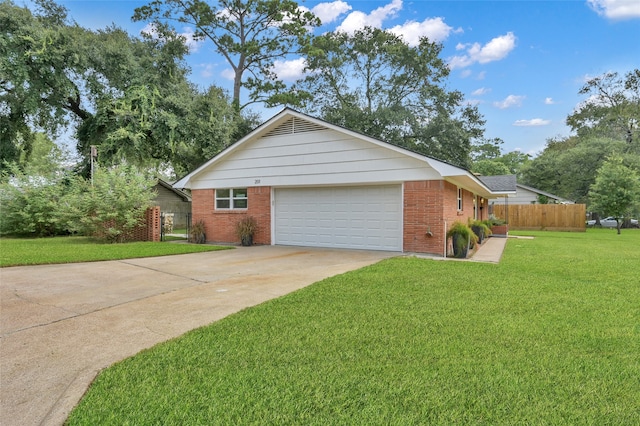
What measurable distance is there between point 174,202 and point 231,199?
13.5m

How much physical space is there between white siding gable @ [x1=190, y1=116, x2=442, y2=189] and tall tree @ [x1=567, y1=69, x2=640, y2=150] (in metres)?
33.1

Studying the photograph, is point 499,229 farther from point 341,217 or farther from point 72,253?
point 72,253

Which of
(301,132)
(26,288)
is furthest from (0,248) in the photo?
(301,132)

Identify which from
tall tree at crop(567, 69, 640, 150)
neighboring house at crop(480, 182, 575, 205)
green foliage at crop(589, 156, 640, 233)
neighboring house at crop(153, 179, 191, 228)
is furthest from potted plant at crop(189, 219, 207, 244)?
tall tree at crop(567, 69, 640, 150)

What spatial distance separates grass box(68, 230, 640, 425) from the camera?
2.33 m

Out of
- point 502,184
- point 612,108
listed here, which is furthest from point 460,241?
point 612,108

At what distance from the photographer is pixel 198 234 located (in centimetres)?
1367

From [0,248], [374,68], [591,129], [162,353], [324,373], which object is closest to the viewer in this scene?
[324,373]

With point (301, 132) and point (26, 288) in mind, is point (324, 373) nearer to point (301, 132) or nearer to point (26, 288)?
point (26, 288)

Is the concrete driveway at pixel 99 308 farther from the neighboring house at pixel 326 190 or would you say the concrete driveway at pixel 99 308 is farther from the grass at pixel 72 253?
the neighboring house at pixel 326 190

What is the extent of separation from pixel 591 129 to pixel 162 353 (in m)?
46.5

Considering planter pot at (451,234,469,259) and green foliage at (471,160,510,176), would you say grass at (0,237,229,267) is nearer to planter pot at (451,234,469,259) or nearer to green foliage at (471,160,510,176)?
planter pot at (451,234,469,259)

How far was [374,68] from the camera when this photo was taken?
26.1 meters

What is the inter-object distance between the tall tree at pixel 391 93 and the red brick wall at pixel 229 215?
480 inches
